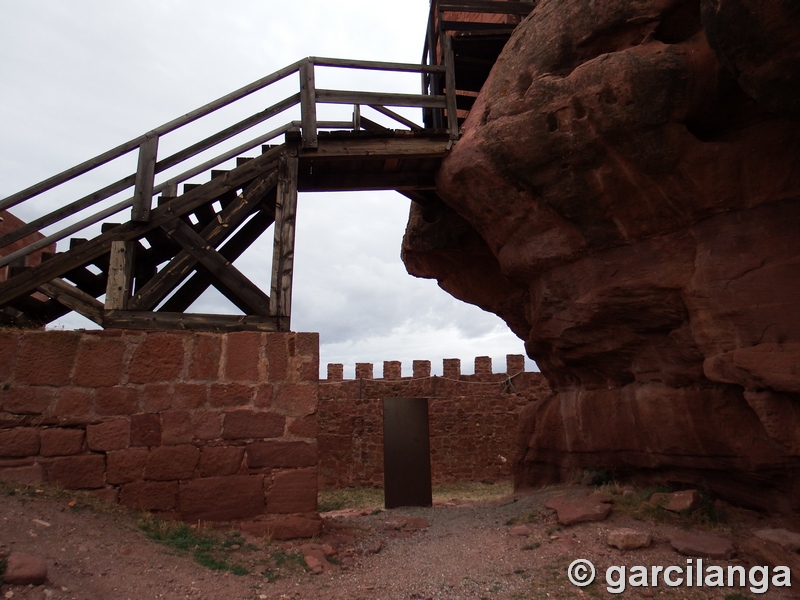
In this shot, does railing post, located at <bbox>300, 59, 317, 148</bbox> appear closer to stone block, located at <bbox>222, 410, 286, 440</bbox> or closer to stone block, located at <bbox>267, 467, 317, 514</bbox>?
stone block, located at <bbox>222, 410, 286, 440</bbox>

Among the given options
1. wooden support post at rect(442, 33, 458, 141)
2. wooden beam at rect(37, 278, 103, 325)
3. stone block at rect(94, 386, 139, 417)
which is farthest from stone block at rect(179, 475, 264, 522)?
wooden support post at rect(442, 33, 458, 141)

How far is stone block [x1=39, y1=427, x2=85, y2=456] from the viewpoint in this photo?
4.76m

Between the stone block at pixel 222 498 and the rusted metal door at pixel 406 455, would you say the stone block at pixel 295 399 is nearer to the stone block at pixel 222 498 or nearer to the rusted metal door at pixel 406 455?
the stone block at pixel 222 498

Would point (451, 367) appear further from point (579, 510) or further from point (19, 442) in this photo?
point (19, 442)

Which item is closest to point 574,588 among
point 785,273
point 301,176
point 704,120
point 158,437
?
point 785,273

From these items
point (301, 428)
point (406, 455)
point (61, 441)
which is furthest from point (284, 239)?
point (406, 455)

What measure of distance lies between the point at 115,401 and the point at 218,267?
1.74 meters

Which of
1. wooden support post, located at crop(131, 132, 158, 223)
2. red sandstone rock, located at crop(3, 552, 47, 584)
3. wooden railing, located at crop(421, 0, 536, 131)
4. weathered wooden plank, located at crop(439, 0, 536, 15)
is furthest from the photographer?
weathered wooden plank, located at crop(439, 0, 536, 15)

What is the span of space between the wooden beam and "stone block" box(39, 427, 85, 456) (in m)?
1.17

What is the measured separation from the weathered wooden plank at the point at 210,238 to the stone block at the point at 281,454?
5.95ft

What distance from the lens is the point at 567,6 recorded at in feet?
18.6

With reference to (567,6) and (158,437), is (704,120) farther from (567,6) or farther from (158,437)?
(158,437)

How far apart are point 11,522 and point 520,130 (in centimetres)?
539

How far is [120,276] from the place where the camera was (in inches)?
222
